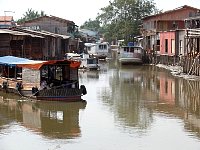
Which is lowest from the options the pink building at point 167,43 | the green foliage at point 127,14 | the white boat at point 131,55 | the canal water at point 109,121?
the canal water at point 109,121

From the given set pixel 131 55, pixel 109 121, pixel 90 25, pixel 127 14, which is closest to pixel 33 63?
pixel 109 121

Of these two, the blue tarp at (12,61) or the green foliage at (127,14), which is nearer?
the blue tarp at (12,61)

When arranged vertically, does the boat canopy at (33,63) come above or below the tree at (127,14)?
below

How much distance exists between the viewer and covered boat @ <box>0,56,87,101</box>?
23016 mm

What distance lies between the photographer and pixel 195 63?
3322 centimetres

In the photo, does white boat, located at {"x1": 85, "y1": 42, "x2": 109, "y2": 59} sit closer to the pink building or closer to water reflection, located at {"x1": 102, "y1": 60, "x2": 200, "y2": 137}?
the pink building

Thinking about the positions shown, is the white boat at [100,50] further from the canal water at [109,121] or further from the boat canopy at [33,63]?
the boat canopy at [33,63]

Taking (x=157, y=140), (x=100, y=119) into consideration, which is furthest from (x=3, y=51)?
(x=157, y=140)

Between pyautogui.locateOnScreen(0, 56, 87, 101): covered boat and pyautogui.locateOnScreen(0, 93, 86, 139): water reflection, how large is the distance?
20.1 inches

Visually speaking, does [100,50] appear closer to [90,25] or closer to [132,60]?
[132,60]

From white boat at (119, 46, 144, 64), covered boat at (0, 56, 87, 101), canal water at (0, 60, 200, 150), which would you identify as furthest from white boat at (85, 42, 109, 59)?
covered boat at (0, 56, 87, 101)

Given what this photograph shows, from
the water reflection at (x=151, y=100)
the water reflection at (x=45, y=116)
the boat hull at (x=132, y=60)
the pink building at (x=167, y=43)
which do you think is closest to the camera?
the water reflection at (x=45, y=116)

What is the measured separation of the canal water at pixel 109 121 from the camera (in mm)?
15156

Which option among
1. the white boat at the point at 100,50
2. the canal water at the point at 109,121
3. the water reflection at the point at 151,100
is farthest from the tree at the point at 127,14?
the canal water at the point at 109,121
